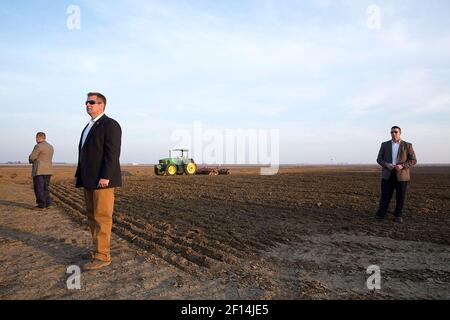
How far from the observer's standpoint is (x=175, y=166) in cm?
2808

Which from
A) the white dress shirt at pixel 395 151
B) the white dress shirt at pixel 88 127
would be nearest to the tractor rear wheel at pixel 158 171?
the white dress shirt at pixel 395 151

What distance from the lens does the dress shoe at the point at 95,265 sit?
3938mm

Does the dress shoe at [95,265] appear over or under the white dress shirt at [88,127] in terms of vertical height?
under

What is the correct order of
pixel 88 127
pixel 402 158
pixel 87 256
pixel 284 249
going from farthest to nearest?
1. pixel 402 158
2. pixel 284 249
3. pixel 87 256
4. pixel 88 127

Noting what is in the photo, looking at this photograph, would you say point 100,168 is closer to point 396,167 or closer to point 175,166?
point 396,167

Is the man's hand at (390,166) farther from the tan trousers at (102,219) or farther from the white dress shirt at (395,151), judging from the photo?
the tan trousers at (102,219)

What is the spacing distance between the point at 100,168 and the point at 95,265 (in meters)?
1.08

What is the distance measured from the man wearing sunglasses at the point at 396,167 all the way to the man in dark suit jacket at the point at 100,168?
208 inches

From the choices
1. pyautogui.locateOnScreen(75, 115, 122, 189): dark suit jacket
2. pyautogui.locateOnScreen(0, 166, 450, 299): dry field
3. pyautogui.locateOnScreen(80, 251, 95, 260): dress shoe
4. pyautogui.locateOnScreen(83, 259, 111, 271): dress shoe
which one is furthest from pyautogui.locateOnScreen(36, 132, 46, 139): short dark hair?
pyautogui.locateOnScreen(83, 259, 111, 271): dress shoe

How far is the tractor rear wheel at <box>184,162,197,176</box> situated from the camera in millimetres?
28128

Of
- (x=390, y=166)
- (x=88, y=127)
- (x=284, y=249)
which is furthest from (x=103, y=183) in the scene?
(x=390, y=166)

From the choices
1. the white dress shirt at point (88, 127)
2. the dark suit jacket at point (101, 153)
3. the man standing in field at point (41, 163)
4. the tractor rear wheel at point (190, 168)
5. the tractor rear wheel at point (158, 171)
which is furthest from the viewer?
the tractor rear wheel at point (190, 168)
